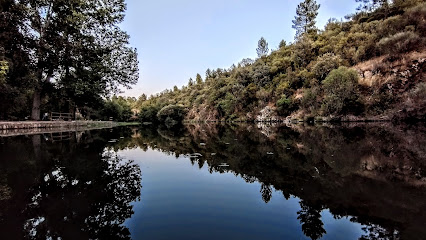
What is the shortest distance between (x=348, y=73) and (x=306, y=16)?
4153 centimetres

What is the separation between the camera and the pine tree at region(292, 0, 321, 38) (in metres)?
64.7

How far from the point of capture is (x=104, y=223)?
2.98m

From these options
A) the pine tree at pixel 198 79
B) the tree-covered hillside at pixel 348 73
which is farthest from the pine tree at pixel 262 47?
the pine tree at pixel 198 79

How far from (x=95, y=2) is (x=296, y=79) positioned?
128 feet

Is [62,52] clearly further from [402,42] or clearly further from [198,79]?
[198,79]

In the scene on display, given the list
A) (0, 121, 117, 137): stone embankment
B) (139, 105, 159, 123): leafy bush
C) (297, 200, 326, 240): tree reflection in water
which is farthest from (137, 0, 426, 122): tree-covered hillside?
(0, 121, 117, 137): stone embankment

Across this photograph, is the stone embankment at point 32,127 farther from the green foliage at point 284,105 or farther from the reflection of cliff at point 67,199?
the green foliage at point 284,105

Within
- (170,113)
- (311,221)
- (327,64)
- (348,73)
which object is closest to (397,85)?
(348,73)

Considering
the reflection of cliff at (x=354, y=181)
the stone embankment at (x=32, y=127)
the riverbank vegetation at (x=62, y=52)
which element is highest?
the riverbank vegetation at (x=62, y=52)

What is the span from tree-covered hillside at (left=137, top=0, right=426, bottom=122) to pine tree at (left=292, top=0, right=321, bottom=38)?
0.20 metres

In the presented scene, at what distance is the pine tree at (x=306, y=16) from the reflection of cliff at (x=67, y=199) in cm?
6983

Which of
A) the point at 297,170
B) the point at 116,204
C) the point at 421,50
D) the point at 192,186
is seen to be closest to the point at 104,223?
the point at 116,204

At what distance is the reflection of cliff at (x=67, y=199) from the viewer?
2.76 meters

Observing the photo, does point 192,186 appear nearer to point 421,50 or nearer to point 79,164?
point 79,164
